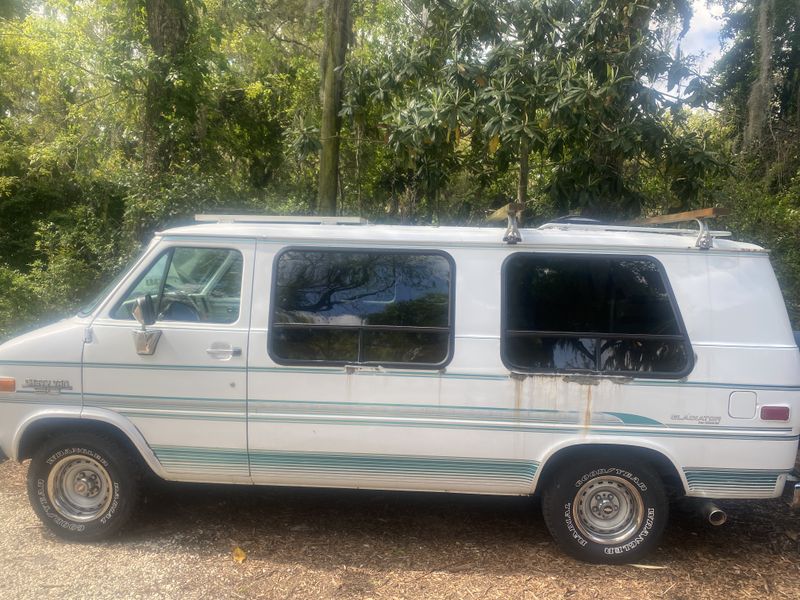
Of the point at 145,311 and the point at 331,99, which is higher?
the point at 331,99

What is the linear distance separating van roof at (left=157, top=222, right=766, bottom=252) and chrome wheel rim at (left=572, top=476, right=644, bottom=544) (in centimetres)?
153

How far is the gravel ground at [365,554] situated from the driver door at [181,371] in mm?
575

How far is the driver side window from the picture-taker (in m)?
4.13

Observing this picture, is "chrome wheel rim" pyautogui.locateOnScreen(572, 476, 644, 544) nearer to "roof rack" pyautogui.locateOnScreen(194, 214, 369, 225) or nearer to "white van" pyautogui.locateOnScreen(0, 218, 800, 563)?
"white van" pyautogui.locateOnScreen(0, 218, 800, 563)

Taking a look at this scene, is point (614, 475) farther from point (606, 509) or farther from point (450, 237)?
point (450, 237)

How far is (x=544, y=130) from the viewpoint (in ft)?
24.2

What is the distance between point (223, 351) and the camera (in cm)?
405

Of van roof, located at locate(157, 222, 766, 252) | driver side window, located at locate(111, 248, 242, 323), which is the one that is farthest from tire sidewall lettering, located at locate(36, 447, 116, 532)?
van roof, located at locate(157, 222, 766, 252)

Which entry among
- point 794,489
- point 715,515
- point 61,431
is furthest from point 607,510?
point 61,431

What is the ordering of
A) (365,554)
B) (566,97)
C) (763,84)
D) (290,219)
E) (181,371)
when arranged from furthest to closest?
(763,84) → (566,97) → (290,219) → (365,554) → (181,371)

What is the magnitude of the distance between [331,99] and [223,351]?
20.2 feet

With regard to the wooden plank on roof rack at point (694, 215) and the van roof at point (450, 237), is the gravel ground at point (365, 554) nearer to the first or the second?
the van roof at point (450, 237)

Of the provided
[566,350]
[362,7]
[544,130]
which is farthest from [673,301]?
[362,7]

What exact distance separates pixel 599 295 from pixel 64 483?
3797 millimetres
